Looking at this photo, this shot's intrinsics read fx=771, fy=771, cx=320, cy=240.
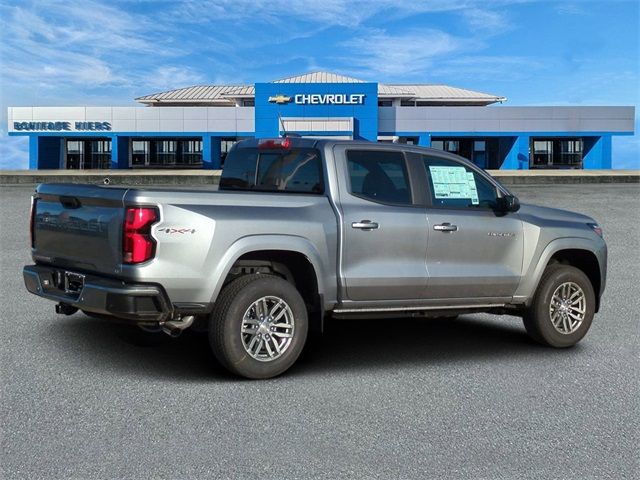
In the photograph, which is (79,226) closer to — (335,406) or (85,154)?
(335,406)

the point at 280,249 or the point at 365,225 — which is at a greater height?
the point at 365,225

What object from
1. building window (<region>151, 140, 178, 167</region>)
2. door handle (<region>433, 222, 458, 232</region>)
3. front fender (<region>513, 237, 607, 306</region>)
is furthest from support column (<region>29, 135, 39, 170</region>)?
door handle (<region>433, 222, 458, 232</region>)

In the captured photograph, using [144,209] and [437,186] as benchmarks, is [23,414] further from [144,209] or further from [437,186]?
[437,186]

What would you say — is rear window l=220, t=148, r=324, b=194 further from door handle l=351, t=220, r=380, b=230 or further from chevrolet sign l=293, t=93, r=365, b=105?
chevrolet sign l=293, t=93, r=365, b=105

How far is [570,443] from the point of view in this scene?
15.4 ft

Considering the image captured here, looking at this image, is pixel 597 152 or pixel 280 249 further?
pixel 597 152

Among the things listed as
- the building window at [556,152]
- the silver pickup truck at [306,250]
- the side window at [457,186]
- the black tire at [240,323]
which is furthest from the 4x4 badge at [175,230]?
the building window at [556,152]

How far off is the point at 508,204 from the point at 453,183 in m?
0.56

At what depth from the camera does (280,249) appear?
6.11 m

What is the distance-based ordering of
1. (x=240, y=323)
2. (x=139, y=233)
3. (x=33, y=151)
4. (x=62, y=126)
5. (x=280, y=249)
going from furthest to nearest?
(x=33, y=151)
(x=62, y=126)
(x=280, y=249)
(x=240, y=323)
(x=139, y=233)

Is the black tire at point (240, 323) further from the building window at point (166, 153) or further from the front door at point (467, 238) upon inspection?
the building window at point (166, 153)

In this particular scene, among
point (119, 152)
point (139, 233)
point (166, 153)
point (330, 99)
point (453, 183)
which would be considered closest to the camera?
point (139, 233)

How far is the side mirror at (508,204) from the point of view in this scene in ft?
23.9

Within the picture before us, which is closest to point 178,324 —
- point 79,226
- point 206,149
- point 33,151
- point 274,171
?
point 79,226
